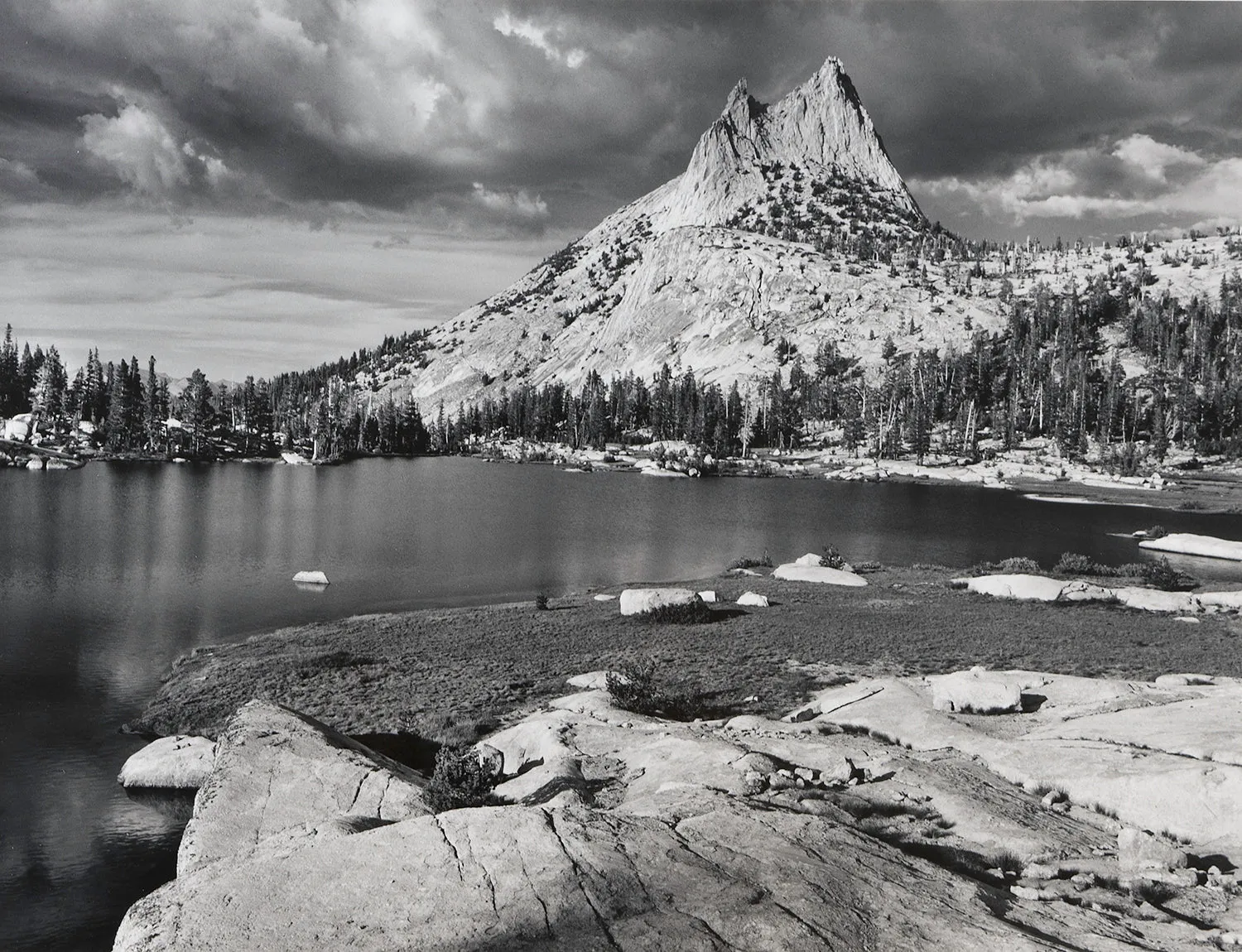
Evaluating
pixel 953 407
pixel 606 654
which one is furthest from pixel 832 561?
pixel 953 407

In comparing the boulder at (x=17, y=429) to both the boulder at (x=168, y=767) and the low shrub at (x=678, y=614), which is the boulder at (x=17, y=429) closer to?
the low shrub at (x=678, y=614)

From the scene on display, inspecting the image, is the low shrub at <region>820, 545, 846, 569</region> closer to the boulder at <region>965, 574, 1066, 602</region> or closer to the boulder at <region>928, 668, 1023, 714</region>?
the boulder at <region>965, 574, 1066, 602</region>

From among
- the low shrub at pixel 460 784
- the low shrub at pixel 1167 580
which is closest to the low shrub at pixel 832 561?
the low shrub at pixel 1167 580

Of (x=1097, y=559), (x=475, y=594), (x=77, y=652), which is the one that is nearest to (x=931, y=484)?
(x=1097, y=559)

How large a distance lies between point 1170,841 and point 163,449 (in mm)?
182626

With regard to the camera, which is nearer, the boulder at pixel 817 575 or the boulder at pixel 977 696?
the boulder at pixel 977 696

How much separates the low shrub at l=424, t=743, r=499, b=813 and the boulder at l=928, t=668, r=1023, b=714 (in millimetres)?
12953

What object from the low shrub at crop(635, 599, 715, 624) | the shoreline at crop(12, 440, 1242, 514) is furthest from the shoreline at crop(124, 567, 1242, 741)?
the shoreline at crop(12, 440, 1242, 514)

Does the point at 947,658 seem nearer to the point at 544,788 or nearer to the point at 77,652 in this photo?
the point at 544,788

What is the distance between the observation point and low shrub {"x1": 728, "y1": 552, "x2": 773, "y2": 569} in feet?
189

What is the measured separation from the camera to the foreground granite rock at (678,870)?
8578mm

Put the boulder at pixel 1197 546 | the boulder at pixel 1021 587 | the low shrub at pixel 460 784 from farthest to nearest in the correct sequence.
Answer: the boulder at pixel 1197 546 < the boulder at pixel 1021 587 < the low shrub at pixel 460 784

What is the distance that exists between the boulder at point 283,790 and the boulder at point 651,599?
20.4m

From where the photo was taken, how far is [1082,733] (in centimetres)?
1761
